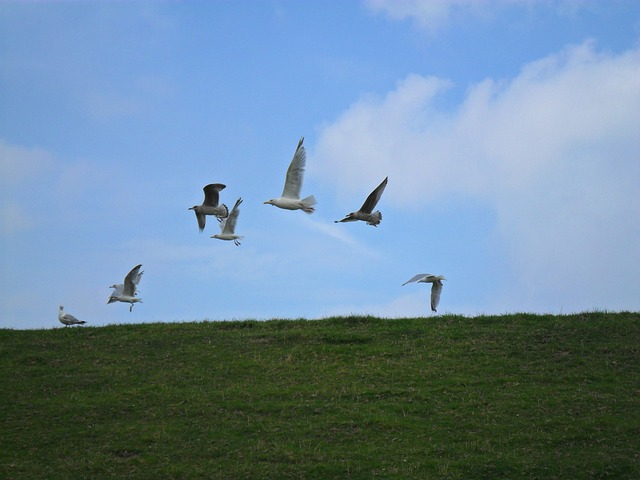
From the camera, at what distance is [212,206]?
86.9 feet

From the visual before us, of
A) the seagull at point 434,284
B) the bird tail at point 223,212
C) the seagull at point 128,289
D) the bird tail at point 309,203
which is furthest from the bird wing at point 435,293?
the seagull at point 128,289

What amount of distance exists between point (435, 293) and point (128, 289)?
384 inches

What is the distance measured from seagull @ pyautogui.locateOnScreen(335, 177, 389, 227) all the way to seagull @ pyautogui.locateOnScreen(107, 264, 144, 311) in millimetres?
7235

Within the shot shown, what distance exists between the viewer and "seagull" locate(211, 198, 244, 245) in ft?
92.3

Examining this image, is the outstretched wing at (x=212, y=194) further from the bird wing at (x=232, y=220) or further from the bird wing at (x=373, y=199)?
the bird wing at (x=373, y=199)

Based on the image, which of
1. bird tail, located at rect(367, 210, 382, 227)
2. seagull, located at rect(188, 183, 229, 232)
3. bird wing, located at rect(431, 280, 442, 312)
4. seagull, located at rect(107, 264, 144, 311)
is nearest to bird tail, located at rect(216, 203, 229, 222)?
seagull, located at rect(188, 183, 229, 232)

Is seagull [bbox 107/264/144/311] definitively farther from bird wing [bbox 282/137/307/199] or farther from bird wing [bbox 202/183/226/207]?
bird wing [bbox 282/137/307/199]

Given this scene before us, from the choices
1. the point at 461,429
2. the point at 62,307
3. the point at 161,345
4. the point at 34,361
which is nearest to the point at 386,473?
the point at 461,429

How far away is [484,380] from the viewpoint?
789 inches

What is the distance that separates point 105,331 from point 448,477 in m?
12.8

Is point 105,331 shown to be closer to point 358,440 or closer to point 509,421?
point 358,440

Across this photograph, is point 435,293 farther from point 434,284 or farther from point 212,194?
point 212,194

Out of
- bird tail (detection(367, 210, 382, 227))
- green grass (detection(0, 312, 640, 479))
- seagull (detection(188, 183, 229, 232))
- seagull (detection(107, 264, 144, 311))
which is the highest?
seagull (detection(188, 183, 229, 232))

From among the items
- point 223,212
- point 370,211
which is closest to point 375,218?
point 370,211
